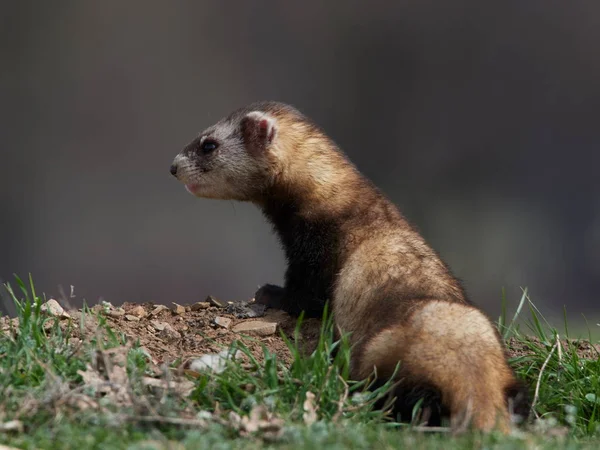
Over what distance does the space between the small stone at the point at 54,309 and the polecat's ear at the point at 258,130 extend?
1.98 metres

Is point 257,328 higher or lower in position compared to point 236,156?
lower

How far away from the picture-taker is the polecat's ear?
22.2ft

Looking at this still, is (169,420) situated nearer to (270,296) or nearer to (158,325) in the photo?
(158,325)

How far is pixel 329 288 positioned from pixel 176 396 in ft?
6.11

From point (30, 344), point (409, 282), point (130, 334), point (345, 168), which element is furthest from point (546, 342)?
point (30, 344)

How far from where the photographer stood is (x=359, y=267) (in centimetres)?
594

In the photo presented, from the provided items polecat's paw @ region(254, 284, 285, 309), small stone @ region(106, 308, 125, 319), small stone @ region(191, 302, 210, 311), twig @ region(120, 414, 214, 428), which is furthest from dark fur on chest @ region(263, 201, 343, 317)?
twig @ region(120, 414, 214, 428)

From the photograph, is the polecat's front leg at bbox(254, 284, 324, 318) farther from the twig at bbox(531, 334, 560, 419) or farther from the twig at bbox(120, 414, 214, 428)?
the twig at bbox(120, 414, 214, 428)

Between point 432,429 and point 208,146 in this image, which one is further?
point 208,146

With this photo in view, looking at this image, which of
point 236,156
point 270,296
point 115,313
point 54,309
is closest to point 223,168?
point 236,156

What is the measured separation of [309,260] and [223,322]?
2.80 feet

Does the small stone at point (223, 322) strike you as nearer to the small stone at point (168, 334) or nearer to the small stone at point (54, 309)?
the small stone at point (168, 334)

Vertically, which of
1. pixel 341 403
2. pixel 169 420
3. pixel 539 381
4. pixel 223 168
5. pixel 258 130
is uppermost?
pixel 258 130

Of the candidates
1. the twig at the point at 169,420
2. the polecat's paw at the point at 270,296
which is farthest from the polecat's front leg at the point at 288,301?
the twig at the point at 169,420
